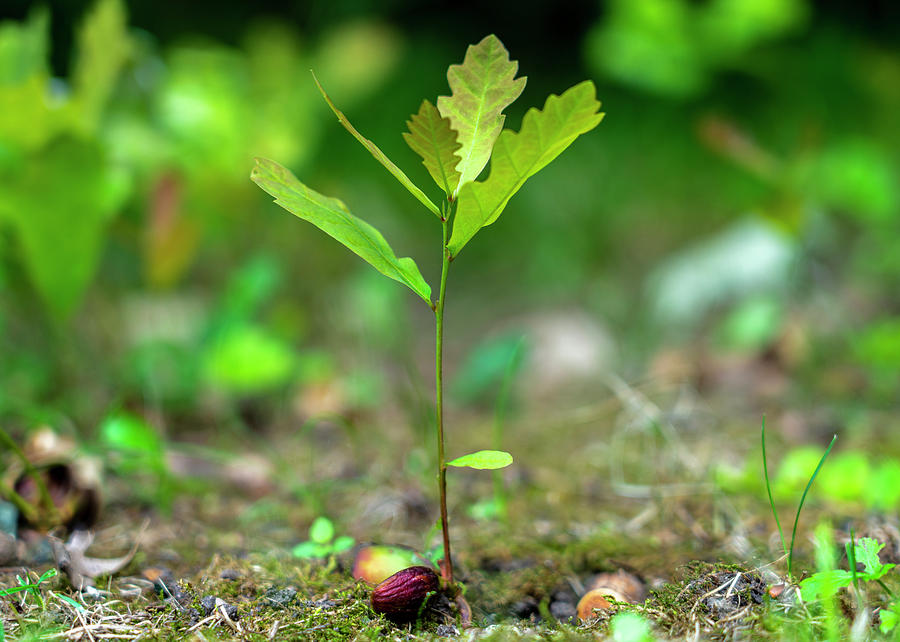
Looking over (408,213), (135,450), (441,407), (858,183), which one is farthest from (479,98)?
(408,213)

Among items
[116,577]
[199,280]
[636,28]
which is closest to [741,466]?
[116,577]

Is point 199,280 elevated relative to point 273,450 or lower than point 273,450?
Result: elevated

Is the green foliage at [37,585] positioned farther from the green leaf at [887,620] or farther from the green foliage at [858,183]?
the green foliage at [858,183]

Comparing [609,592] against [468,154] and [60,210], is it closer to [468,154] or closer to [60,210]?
[468,154]

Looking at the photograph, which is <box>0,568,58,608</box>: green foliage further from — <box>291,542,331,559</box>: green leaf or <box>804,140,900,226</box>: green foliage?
<box>804,140,900,226</box>: green foliage

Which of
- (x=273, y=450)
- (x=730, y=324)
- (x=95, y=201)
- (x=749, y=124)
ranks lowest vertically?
(x=273, y=450)

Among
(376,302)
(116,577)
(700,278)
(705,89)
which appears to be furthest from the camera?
(705,89)

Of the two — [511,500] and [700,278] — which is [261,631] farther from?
[700,278]

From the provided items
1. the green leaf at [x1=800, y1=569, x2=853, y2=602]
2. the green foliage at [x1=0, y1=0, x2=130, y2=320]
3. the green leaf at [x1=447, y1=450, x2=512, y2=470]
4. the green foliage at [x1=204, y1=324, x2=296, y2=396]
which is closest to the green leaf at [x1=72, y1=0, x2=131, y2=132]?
the green foliage at [x1=0, y1=0, x2=130, y2=320]
